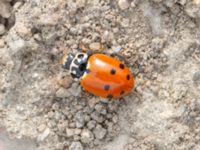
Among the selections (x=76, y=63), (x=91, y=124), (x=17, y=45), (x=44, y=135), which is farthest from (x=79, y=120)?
(x=17, y=45)

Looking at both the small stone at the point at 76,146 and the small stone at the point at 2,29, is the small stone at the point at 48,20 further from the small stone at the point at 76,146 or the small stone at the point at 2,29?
the small stone at the point at 76,146

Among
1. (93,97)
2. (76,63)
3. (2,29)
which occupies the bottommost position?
(93,97)

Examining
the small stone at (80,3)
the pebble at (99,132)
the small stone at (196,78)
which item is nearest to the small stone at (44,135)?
the pebble at (99,132)

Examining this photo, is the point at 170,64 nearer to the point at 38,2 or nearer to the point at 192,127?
the point at 192,127

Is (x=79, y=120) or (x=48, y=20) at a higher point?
(x=48, y=20)

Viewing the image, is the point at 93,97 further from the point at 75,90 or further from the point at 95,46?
the point at 95,46

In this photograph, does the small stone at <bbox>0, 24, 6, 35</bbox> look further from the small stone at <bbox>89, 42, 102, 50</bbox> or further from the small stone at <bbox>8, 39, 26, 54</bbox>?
the small stone at <bbox>89, 42, 102, 50</bbox>

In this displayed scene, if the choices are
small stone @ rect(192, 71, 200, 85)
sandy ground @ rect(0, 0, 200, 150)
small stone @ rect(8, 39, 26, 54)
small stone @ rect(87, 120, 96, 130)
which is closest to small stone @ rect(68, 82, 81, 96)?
A: sandy ground @ rect(0, 0, 200, 150)
